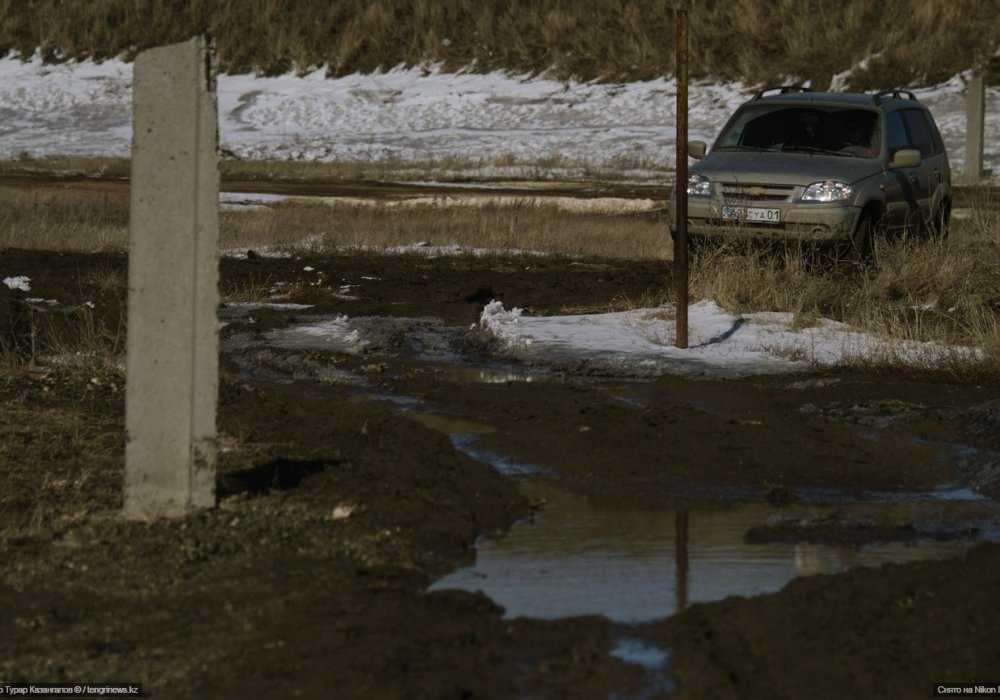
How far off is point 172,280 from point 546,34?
36044 mm

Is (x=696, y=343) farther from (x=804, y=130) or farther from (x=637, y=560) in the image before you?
(x=637, y=560)

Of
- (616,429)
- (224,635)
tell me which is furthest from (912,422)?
(224,635)

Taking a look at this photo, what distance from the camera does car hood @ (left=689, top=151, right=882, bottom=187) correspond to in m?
12.9

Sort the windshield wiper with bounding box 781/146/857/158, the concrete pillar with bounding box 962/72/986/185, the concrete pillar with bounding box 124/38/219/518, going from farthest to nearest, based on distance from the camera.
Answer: the concrete pillar with bounding box 962/72/986/185 < the windshield wiper with bounding box 781/146/857/158 < the concrete pillar with bounding box 124/38/219/518

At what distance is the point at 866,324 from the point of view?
1102cm

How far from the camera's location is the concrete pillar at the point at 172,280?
18.6ft

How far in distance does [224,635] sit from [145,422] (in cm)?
146

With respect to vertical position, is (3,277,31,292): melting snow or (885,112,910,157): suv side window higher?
(885,112,910,157): suv side window

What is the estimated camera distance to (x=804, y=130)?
45.8ft

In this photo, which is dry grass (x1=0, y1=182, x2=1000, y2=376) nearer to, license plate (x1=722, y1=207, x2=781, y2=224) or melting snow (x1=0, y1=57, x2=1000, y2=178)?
license plate (x1=722, y1=207, x2=781, y2=224)

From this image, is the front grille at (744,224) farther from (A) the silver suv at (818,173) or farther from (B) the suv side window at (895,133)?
(B) the suv side window at (895,133)

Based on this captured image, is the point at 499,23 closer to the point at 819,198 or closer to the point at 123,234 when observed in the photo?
the point at 123,234

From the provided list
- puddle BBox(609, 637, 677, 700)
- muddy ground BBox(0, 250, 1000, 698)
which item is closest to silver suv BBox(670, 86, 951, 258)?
muddy ground BBox(0, 250, 1000, 698)

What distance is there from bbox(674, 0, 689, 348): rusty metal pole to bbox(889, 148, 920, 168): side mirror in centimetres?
371
